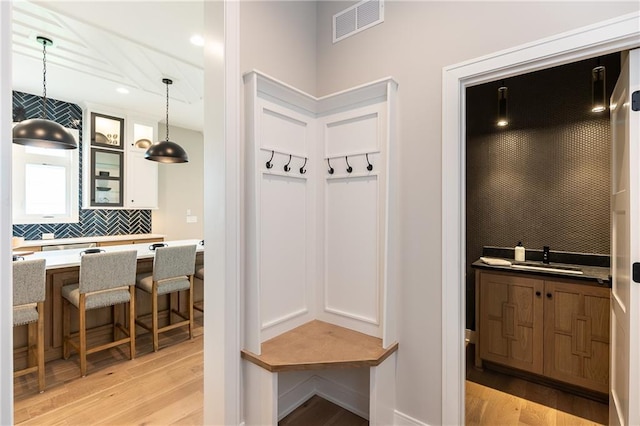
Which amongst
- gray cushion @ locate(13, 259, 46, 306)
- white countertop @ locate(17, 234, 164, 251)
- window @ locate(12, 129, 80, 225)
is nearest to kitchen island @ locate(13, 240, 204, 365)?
gray cushion @ locate(13, 259, 46, 306)

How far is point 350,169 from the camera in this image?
1.94 metres

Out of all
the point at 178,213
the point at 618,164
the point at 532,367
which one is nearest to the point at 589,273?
the point at 532,367

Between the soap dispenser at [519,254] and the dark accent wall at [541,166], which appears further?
the soap dispenser at [519,254]

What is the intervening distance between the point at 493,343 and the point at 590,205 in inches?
54.1

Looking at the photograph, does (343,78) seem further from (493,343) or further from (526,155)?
(493,343)

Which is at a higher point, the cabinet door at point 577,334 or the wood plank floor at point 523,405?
Result: the cabinet door at point 577,334

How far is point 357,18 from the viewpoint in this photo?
76.6 inches

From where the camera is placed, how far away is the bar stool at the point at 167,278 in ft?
9.66

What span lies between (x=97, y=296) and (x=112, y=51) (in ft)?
8.03

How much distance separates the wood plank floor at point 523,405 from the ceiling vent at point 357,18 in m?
2.61

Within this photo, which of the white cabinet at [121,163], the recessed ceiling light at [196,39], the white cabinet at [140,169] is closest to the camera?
the recessed ceiling light at [196,39]

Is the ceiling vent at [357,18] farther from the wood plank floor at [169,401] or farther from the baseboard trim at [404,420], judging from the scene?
the wood plank floor at [169,401]

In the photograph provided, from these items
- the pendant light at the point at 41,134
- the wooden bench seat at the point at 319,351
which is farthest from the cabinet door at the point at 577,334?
the pendant light at the point at 41,134

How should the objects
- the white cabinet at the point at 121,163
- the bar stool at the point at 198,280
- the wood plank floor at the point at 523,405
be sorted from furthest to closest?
the white cabinet at the point at 121,163 < the bar stool at the point at 198,280 < the wood plank floor at the point at 523,405
